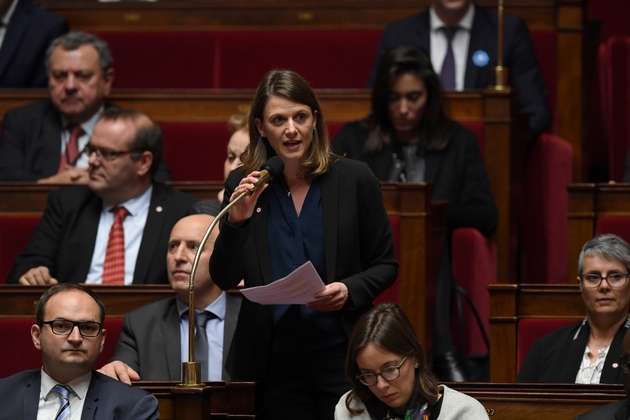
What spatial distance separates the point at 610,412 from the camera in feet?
5.12

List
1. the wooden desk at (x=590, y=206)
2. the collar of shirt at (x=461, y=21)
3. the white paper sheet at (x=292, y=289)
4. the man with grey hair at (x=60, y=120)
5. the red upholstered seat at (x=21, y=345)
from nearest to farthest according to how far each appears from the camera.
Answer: the white paper sheet at (x=292, y=289)
the red upholstered seat at (x=21, y=345)
the wooden desk at (x=590, y=206)
the man with grey hair at (x=60, y=120)
the collar of shirt at (x=461, y=21)

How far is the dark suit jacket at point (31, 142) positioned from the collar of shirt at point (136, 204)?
395mm

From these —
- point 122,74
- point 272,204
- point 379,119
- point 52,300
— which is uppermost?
point 122,74

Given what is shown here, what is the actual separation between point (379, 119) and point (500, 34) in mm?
495

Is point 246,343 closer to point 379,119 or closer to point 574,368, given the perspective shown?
point 574,368

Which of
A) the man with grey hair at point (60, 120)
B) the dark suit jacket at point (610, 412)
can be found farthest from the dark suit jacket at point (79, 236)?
the dark suit jacket at point (610, 412)

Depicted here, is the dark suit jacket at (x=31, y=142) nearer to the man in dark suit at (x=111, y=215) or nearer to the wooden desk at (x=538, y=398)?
the man in dark suit at (x=111, y=215)

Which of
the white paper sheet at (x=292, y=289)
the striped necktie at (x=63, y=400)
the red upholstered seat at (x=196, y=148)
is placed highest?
the red upholstered seat at (x=196, y=148)

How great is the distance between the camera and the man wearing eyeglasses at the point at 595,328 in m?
1.97

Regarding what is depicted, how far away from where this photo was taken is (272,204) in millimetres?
1669

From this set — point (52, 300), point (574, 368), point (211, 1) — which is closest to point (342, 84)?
point (211, 1)

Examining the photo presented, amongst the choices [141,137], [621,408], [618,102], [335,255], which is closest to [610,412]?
[621,408]

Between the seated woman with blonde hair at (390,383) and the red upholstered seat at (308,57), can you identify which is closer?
the seated woman with blonde hair at (390,383)

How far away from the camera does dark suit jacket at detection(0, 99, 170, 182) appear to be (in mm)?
2818
